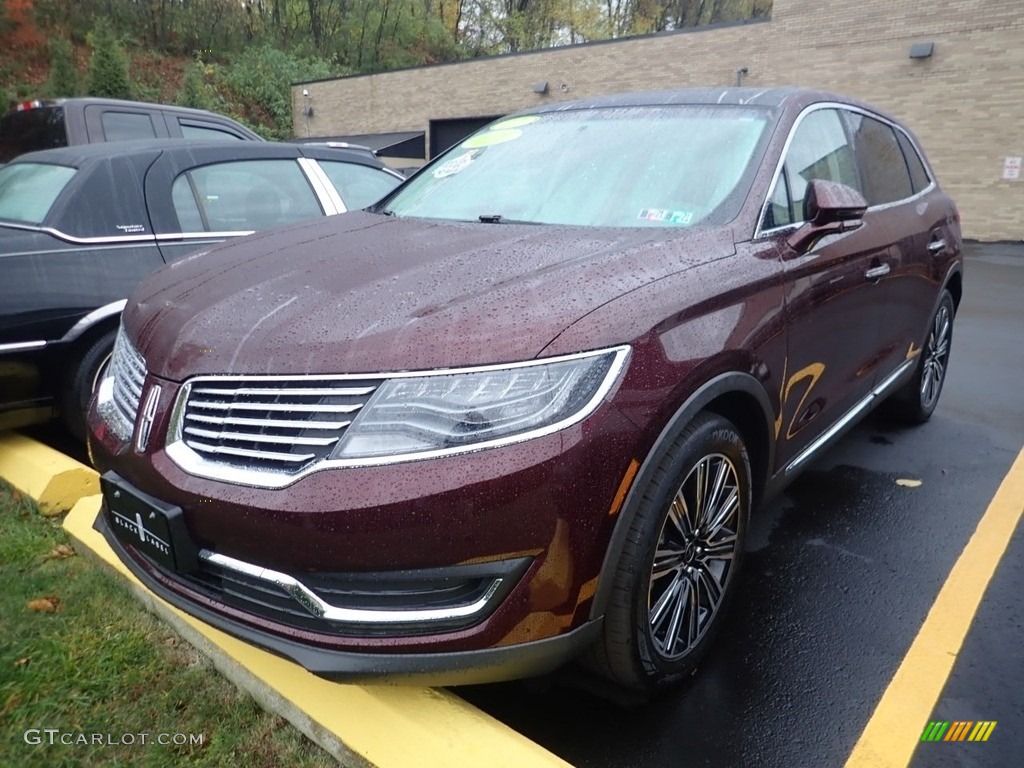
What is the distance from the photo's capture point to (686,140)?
282 cm

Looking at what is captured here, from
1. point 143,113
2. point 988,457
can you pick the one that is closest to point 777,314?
point 988,457

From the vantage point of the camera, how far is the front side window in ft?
9.02

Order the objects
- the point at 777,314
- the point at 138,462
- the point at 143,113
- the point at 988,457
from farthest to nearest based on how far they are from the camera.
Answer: the point at 143,113
the point at 988,457
the point at 777,314
the point at 138,462

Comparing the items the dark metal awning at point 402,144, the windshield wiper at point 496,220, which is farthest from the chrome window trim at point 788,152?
the dark metal awning at point 402,144

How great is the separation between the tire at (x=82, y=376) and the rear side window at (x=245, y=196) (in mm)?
844

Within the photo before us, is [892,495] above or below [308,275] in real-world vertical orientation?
below

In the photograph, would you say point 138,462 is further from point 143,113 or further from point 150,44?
point 150,44

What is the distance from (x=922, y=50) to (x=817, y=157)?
15.3 metres

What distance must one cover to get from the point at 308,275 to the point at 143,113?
20.2ft

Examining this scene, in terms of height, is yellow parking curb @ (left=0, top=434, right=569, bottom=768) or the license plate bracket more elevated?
the license plate bracket

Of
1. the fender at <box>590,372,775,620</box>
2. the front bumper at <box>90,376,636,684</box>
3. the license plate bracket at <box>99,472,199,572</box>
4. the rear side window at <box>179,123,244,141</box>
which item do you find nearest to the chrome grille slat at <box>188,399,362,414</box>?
the front bumper at <box>90,376,636,684</box>

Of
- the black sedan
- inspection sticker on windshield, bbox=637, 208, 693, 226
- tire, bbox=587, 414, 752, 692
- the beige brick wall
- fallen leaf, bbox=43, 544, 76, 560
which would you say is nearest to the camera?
tire, bbox=587, 414, 752, 692

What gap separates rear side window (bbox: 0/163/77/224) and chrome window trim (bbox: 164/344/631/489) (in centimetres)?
256

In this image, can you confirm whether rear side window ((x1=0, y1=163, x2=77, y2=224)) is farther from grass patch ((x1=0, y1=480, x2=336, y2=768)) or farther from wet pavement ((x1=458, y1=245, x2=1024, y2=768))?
wet pavement ((x1=458, y1=245, x2=1024, y2=768))
